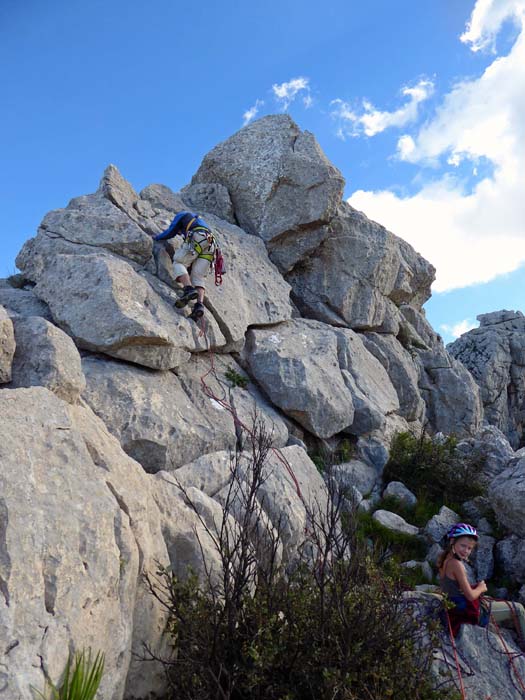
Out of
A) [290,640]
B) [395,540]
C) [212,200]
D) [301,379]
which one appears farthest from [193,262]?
[290,640]

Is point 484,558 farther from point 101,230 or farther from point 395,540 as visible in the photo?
point 101,230

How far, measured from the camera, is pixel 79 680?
13.7 ft

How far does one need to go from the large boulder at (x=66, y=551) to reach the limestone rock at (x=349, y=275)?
11.3m

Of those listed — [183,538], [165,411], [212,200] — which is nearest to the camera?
[183,538]

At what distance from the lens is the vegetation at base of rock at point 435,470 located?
12.1m

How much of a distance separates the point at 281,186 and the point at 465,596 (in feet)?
40.2

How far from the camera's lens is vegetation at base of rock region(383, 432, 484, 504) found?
12.1 m

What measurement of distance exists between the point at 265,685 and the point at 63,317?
7.27m

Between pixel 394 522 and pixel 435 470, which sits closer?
pixel 394 522

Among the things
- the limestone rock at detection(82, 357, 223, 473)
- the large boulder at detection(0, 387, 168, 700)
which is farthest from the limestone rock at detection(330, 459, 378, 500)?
the large boulder at detection(0, 387, 168, 700)

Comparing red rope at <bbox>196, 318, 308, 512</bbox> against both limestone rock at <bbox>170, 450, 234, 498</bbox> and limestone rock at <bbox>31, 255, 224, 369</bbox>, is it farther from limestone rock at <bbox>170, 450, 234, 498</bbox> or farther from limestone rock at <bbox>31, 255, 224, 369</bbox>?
limestone rock at <bbox>170, 450, 234, 498</bbox>

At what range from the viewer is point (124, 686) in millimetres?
4914

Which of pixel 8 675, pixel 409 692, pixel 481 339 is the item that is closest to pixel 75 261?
pixel 8 675

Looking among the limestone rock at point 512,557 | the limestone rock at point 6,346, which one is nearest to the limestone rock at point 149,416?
the limestone rock at point 6,346
